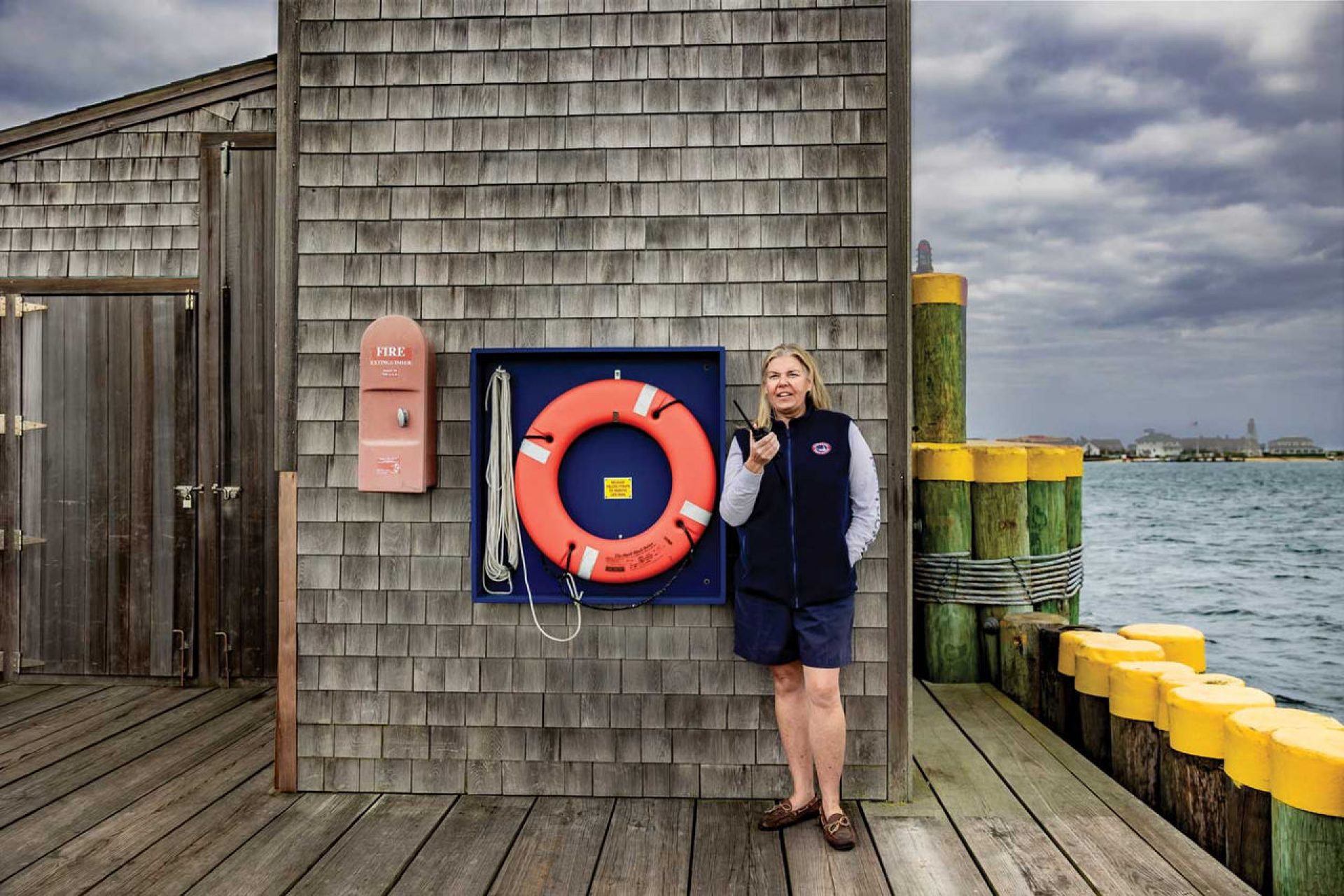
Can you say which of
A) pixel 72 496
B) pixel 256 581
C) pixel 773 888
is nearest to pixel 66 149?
pixel 72 496

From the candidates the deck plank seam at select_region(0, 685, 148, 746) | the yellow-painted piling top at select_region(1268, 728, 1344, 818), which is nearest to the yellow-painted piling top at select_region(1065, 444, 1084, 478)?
the yellow-painted piling top at select_region(1268, 728, 1344, 818)

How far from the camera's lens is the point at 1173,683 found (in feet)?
7.43

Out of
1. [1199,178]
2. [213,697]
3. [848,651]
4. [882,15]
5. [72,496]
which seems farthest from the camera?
[1199,178]

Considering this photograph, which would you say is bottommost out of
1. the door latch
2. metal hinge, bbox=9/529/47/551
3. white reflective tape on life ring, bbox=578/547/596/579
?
metal hinge, bbox=9/529/47/551

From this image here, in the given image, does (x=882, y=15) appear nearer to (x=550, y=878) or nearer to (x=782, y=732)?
(x=782, y=732)

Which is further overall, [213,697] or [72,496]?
[72,496]

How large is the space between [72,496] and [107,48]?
8.97m

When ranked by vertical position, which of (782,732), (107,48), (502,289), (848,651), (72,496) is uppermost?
(107,48)

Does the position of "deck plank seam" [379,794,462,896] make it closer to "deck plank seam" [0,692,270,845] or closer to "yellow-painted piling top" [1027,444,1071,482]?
"deck plank seam" [0,692,270,845]

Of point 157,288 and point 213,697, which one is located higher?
point 157,288

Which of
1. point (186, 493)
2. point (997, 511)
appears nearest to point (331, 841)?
point (186, 493)

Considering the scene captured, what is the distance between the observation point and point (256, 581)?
11.5ft

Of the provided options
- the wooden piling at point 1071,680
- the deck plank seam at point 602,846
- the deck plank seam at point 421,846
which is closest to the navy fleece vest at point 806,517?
the deck plank seam at point 602,846

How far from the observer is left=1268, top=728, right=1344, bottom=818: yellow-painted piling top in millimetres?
1649
